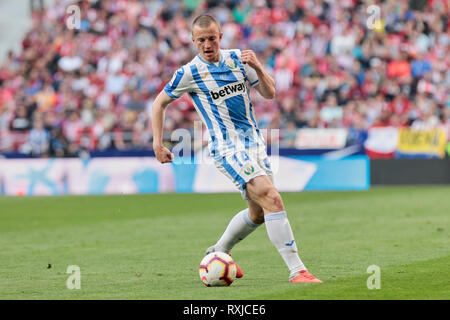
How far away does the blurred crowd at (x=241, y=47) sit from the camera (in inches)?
925

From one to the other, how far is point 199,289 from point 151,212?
9.07 m

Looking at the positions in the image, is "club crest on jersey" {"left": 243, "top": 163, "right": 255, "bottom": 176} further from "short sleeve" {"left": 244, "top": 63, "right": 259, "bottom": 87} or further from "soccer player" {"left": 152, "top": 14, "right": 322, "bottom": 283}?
"short sleeve" {"left": 244, "top": 63, "right": 259, "bottom": 87}

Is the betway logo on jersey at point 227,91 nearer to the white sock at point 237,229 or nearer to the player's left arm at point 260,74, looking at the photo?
the player's left arm at point 260,74

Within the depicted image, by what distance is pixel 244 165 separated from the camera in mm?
7613

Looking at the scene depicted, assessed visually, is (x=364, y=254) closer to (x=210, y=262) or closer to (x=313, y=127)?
(x=210, y=262)

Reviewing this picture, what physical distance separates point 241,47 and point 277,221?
18861mm

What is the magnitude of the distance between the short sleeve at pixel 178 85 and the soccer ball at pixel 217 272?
58.3 inches

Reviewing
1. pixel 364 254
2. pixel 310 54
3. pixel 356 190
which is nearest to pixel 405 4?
pixel 310 54

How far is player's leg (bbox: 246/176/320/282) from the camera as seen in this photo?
7.52 meters

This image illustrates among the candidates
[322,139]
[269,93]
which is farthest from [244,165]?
[322,139]

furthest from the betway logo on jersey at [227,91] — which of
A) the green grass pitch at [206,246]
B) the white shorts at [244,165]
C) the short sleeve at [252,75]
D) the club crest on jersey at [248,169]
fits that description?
the green grass pitch at [206,246]

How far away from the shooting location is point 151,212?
16344 mm

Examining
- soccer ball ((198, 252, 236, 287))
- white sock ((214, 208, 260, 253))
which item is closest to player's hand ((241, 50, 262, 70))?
white sock ((214, 208, 260, 253))

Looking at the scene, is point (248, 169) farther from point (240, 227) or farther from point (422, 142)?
point (422, 142)
